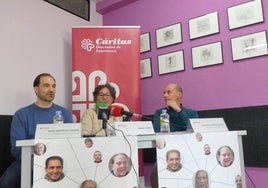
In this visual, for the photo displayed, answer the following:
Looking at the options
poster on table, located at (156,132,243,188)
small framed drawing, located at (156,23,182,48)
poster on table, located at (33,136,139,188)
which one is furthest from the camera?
small framed drawing, located at (156,23,182,48)

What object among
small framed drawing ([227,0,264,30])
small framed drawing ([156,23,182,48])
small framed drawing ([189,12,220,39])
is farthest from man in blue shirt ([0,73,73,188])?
small framed drawing ([227,0,264,30])

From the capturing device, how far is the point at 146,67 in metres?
3.12

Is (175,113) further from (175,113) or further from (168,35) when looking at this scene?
(168,35)

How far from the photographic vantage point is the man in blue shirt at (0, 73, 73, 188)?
6.08 ft

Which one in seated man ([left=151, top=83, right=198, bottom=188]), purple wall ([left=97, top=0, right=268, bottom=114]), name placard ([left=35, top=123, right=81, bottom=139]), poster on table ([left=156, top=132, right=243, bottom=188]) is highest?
purple wall ([left=97, top=0, right=268, bottom=114])

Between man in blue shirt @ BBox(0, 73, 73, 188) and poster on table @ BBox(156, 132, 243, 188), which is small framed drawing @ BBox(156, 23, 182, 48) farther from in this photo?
poster on table @ BBox(156, 132, 243, 188)

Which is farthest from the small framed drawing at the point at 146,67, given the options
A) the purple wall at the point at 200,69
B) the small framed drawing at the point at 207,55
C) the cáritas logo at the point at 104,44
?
the small framed drawing at the point at 207,55

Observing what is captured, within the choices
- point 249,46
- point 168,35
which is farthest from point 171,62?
point 249,46

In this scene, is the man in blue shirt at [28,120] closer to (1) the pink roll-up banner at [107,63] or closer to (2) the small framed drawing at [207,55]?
(1) the pink roll-up banner at [107,63]

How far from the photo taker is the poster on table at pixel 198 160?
138 cm

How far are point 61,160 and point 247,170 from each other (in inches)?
70.6

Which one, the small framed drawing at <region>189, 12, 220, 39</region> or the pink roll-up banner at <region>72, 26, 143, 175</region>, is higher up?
the small framed drawing at <region>189, 12, 220, 39</region>

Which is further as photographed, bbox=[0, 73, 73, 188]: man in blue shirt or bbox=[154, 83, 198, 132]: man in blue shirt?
bbox=[154, 83, 198, 132]: man in blue shirt

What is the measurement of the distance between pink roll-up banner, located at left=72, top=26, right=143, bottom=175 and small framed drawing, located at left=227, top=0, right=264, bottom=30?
3.16 ft
